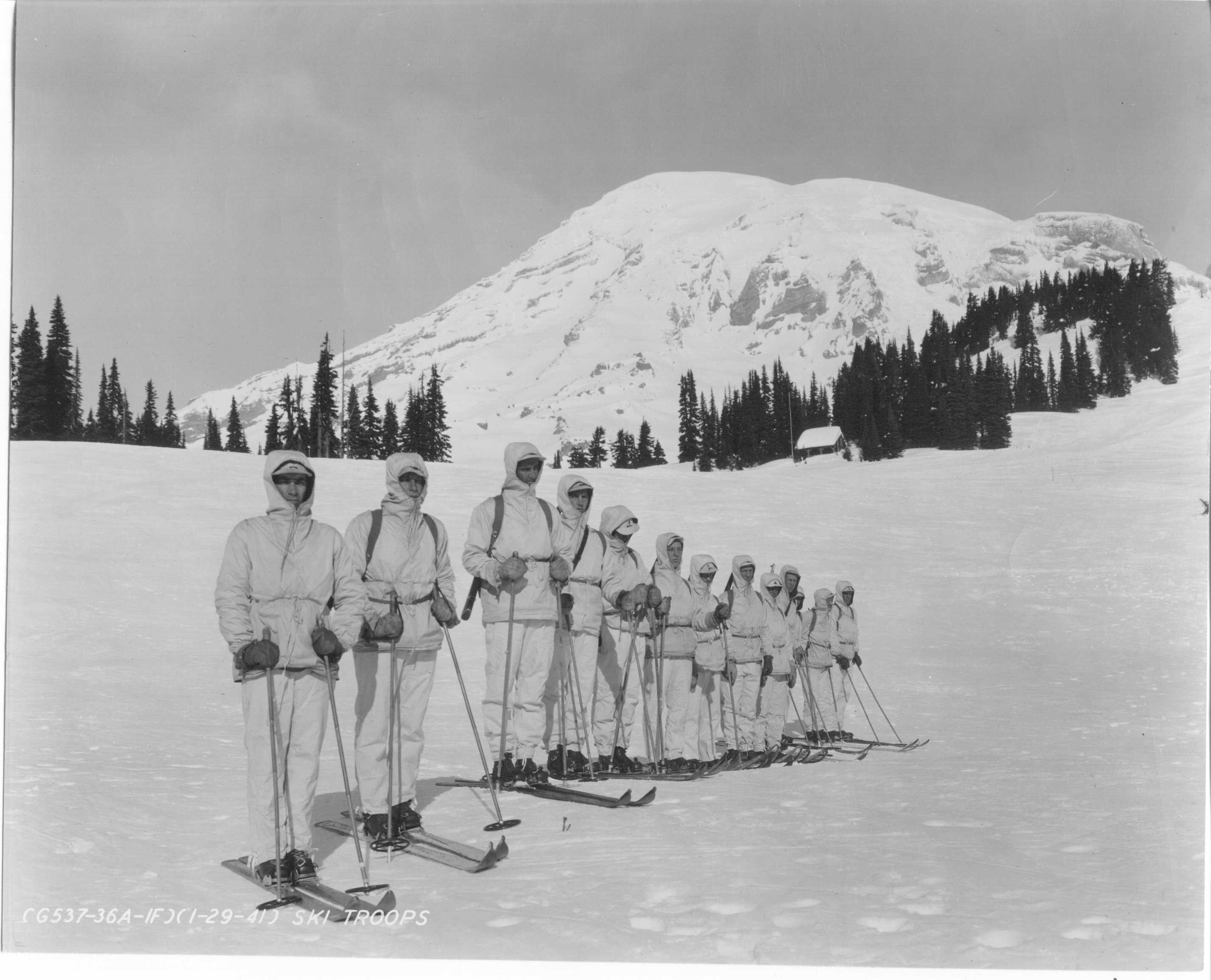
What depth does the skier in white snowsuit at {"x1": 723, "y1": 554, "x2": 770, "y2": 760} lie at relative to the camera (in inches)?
397

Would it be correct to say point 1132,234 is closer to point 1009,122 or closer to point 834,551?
point 1009,122

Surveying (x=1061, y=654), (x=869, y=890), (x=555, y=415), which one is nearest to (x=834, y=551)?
(x=1061, y=654)

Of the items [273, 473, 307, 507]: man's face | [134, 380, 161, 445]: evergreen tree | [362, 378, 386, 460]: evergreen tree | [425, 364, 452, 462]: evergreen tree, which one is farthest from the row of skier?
[362, 378, 386, 460]: evergreen tree

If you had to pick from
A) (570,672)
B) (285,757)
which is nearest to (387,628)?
(285,757)

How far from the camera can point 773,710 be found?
10.9 metres

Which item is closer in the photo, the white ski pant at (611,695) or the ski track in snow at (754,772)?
the ski track in snow at (754,772)

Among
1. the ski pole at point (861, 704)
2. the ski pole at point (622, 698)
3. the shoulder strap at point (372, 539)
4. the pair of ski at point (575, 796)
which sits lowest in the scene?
the ski pole at point (861, 704)

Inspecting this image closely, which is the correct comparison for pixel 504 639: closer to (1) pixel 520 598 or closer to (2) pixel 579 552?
(1) pixel 520 598

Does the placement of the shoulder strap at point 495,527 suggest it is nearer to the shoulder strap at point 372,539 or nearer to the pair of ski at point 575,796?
the shoulder strap at point 372,539

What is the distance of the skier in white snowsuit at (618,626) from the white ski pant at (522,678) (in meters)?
0.81

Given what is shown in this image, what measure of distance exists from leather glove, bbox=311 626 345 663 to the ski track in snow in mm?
1159

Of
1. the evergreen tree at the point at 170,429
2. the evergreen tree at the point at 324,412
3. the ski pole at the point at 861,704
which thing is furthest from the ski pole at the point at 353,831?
the evergreen tree at the point at 324,412

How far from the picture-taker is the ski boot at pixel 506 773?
738 cm

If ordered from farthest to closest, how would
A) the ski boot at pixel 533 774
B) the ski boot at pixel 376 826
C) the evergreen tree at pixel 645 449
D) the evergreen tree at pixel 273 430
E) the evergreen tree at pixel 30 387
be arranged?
1. the evergreen tree at pixel 645 449
2. the evergreen tree at pixel 273 430
3. the evergreen tree at pixel 30 387
4. the ski boot at pixel 533 774
5. the ski boot at pixel 376 826
